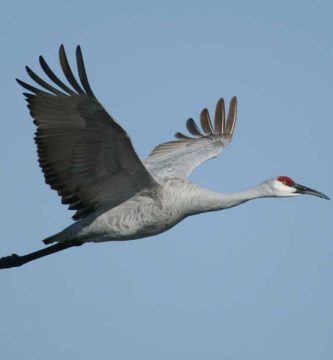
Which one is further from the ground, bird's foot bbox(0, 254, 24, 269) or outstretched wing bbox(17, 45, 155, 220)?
outstretched wing bbox(17, 45, 155, 220)

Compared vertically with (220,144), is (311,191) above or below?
below

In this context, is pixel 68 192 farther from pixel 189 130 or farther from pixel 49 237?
pixel 189 130

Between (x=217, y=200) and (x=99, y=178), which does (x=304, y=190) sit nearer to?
(x=217, y=200)

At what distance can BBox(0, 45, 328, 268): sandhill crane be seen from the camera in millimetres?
9086

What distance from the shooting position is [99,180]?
9852 mm

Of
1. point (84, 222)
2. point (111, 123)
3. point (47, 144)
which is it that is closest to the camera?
point (111, 123)

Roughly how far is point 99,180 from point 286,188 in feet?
7.31

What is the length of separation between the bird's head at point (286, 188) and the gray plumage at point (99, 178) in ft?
0.04

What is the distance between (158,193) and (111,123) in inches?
51.0

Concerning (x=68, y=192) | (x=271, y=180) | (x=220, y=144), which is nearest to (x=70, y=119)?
(x=68, y=192)

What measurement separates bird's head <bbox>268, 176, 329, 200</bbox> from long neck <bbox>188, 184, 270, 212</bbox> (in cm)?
29

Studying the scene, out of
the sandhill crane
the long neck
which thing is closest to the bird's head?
the sandhill crane

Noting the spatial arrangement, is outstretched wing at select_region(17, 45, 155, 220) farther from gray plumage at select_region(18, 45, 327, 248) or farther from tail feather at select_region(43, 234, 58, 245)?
tail feather at select_region(43, 234, 58, 245)

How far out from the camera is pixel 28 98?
9469 millimetres
